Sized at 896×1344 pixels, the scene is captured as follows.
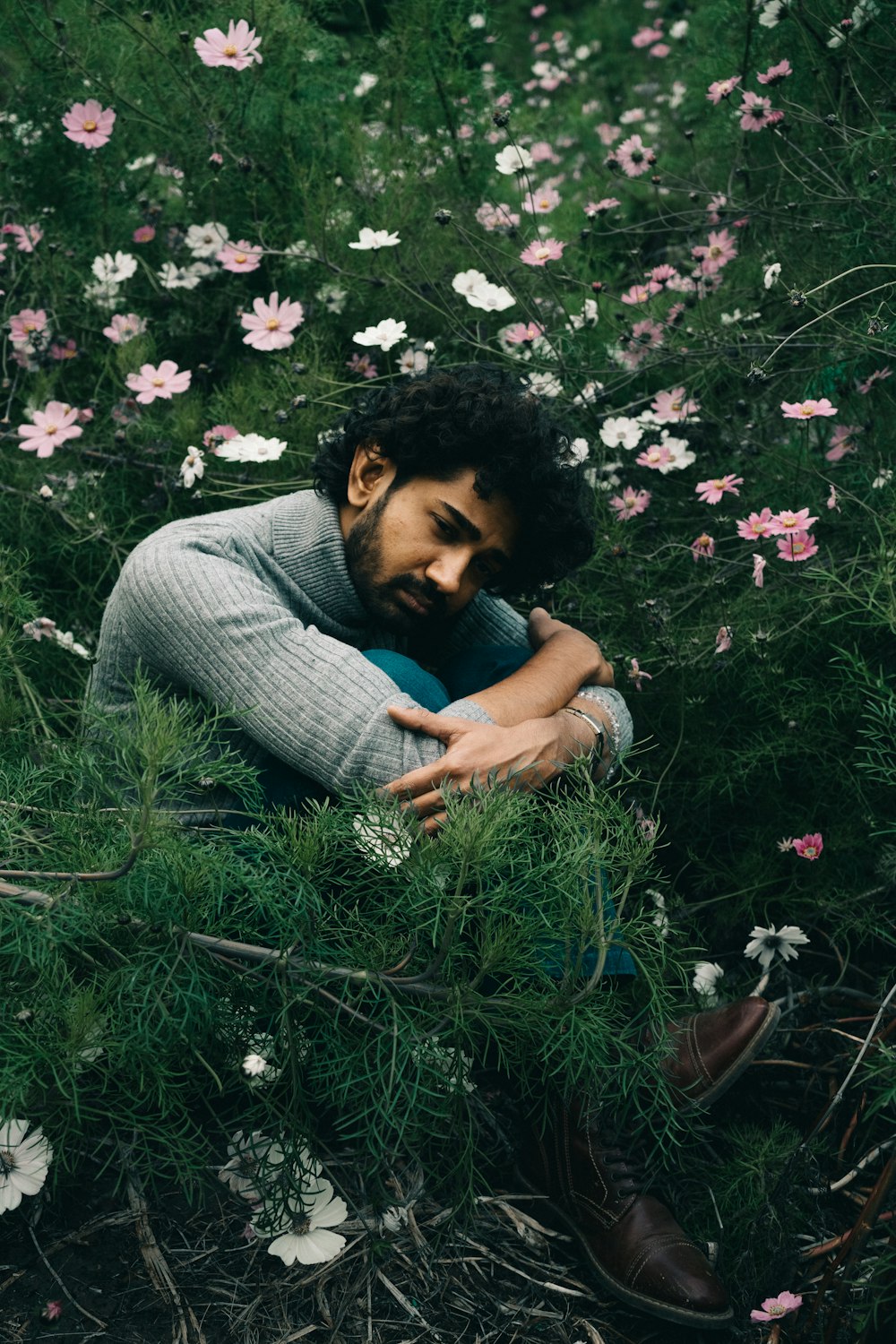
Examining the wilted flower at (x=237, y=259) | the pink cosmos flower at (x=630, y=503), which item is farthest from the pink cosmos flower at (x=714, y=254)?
the wilted flower at (x=237, y=259)

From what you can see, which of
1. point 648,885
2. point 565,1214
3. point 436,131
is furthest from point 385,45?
point 565,1214

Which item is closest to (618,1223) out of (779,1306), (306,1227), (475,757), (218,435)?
(779,1306)

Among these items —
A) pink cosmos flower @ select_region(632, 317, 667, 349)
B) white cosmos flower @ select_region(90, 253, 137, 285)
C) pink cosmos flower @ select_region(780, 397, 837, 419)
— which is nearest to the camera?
pink cosmos flower @ select_region(780, 397, 837, 419)

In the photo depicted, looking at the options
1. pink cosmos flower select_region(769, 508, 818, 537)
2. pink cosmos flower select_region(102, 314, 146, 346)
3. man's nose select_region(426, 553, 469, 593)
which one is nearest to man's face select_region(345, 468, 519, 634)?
man's nose select_region(426, 553, 469, 593)

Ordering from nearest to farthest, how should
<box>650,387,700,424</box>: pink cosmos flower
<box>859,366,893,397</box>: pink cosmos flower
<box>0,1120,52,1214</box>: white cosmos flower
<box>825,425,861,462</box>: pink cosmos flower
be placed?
<box>0,1120,52,1214</box>: white cosmos flower, <box>859,366,893,397</box>: pink cosmos flower, <box>825,425,861,462</box>: pink cosmos flower, <box>650,387,700,424</box>: pink cosmos flower

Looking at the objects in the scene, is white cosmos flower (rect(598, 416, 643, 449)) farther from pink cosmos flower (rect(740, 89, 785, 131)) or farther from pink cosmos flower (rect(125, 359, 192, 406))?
pink cosmos flower (rect(125, 359, 192, 406))

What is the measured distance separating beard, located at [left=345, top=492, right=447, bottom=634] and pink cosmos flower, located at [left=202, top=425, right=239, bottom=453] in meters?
0.63

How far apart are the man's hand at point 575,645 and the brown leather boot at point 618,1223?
0.68 metres

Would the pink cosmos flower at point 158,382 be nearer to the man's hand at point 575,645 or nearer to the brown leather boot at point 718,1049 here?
the man's hand at point 575,645

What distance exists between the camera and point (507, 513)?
6.24 feet

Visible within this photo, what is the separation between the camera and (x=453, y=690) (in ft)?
6.70

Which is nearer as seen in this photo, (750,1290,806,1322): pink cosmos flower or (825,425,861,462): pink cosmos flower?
(750,1290,806,1322): pink cosmos flower

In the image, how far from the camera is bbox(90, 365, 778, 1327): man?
166cm

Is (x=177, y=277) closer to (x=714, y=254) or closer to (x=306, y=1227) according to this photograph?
(x=714, y=254)
